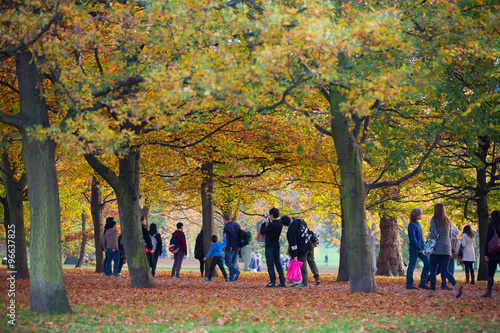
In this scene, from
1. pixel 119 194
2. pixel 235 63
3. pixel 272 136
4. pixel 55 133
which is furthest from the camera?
pixel 272 136

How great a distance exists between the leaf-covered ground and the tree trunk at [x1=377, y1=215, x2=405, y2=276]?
1162cm

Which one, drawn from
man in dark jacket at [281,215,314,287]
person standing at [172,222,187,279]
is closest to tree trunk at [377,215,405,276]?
person standing at [172,222,187,279]

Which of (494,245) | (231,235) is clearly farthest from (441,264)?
(231,235)

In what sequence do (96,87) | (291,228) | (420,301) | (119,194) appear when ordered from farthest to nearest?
(291,228), (119,194), (420,301), (96,87)

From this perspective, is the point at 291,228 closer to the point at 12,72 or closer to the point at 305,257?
the point at 305,257

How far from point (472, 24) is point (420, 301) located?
5239mm

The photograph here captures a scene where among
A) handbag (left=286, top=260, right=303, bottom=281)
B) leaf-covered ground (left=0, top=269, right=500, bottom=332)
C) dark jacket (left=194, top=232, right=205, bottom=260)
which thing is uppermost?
dark jacket (left=194, top=232, right=205, bottom=260)

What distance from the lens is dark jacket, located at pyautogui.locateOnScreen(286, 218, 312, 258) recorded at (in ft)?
46.2

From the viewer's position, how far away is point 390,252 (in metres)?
23.7

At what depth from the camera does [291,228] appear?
46.3ft

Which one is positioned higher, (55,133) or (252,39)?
(252,39)

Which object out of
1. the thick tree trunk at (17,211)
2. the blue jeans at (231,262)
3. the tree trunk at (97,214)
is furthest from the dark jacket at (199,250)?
the thick tree trunk at (17,211)

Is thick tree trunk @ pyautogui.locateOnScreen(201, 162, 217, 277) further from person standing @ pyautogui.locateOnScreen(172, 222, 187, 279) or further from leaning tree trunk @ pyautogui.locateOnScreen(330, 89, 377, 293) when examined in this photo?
leaning tree trunk @ pyautogui.locateOnScreen(330, 89, 377, 293)

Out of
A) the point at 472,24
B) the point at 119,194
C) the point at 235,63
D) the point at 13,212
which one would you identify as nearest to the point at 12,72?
the point at 119,194
